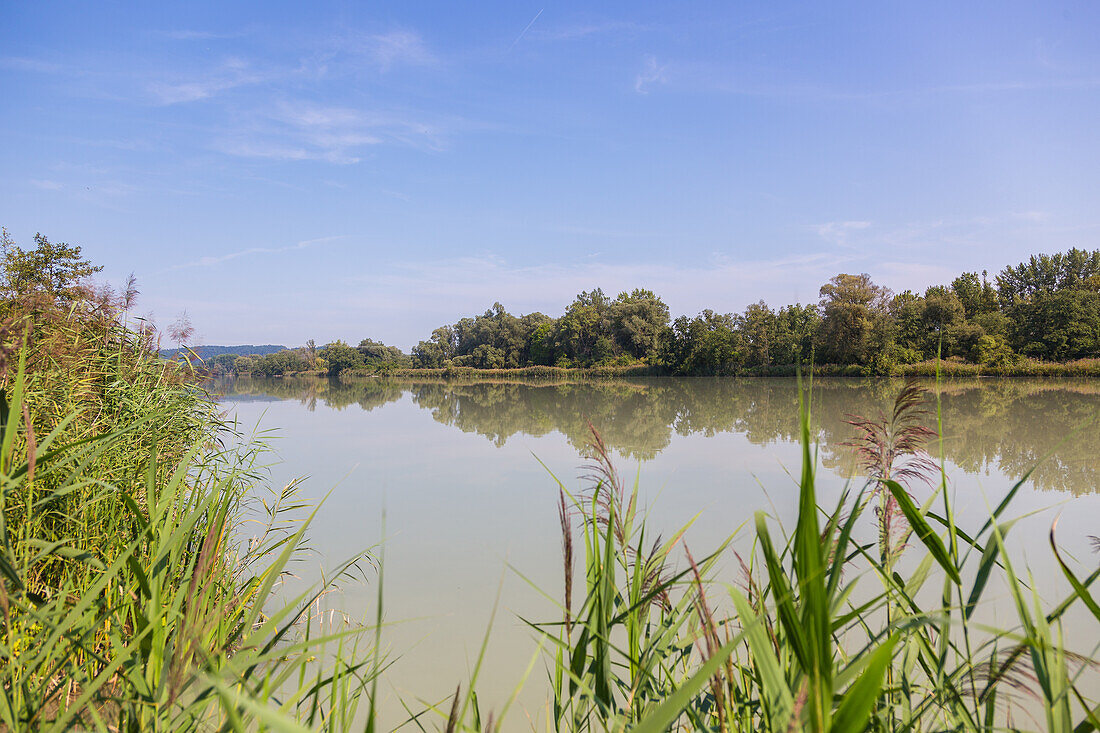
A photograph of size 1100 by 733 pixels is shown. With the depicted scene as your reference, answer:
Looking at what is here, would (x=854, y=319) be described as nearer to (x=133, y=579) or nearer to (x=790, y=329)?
(x=790, y=329)

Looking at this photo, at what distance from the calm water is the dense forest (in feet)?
14.4

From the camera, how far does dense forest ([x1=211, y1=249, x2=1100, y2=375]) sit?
30.2 meters

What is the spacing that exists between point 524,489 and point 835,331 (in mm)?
30433

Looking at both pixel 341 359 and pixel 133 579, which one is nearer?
pixel 133 579

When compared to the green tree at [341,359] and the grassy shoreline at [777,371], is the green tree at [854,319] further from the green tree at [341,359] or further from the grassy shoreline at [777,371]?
the green tree at [341,359]

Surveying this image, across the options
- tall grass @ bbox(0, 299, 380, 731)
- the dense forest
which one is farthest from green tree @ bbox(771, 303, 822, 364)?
tall grass @ bbox(0, 299, 380, 731)

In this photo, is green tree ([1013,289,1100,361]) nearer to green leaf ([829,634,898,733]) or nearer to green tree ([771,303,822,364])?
green tree ([771,303,822,364])

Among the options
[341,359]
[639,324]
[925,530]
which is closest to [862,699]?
[925,530]

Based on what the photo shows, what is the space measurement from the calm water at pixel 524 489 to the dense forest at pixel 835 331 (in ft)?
14.4

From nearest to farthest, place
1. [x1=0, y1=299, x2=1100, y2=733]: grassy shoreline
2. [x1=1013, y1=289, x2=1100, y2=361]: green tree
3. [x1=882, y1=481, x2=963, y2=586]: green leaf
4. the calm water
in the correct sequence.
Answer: [x1=0, y1=299, x2=1100, y2=733]: grassy shoreline
[x1=882, y1=481, x2=963, y2=586]: green leaf
the calm water
[x1=1013, y1=289, x2=1100, y2=361]: green tree

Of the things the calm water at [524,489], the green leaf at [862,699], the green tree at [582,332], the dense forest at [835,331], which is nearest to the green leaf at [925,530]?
the calm water at [524,489]

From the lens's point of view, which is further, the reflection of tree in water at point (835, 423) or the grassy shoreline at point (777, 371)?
the grassy shoreline at point (777, 371)

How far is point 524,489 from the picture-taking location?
7.65 metres

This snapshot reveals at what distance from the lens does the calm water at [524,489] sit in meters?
3.83
